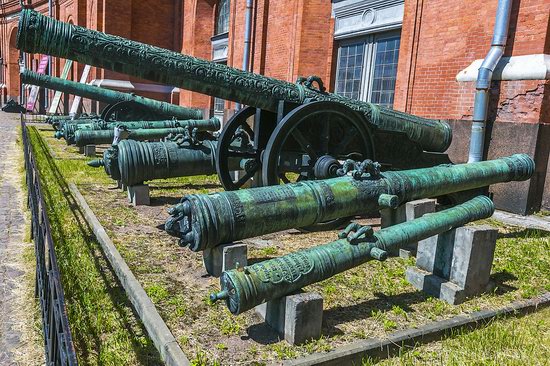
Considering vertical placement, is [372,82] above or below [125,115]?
above

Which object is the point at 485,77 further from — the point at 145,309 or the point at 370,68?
the point at 145,309

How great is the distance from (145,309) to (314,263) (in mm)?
1177

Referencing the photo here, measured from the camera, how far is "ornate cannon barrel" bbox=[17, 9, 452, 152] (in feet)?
13.1

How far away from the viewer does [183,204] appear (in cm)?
313

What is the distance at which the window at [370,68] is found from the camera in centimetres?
972

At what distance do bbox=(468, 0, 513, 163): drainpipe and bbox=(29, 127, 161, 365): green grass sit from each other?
18.2ft

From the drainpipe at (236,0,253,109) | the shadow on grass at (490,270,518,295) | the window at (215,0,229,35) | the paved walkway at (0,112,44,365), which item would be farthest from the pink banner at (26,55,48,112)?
the shadow on grass at (490,270,518,295)

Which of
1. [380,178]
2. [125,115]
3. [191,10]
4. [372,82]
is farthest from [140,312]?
[191,10]

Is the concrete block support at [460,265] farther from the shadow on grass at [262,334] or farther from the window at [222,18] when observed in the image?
the window at [222,18]

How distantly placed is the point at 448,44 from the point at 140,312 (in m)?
6.90

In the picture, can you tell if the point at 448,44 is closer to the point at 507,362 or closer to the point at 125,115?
the point at 507,362

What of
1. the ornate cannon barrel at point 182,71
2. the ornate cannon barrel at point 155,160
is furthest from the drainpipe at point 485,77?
the ornate cannon barrel at point 155,160

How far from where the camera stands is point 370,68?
10.3 meters

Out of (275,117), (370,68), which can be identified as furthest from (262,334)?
(370,68)
